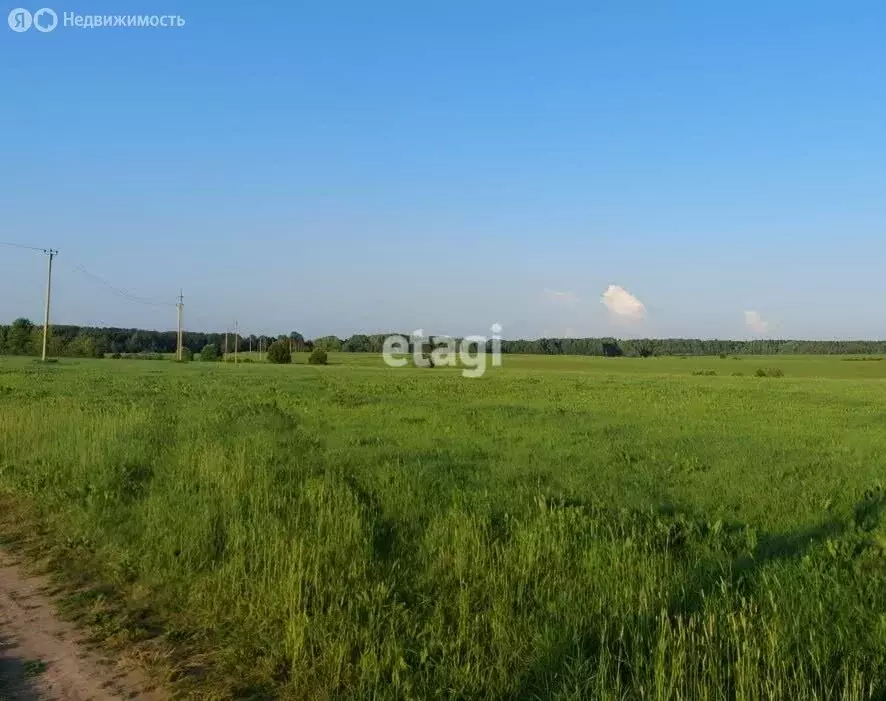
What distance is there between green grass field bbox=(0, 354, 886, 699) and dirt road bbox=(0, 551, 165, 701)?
0.28 meters

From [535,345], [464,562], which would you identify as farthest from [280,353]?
[464,562]

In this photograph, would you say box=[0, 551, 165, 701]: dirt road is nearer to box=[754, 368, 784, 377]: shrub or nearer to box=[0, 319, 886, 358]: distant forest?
box=[754, 368, 784, 377]: shrub

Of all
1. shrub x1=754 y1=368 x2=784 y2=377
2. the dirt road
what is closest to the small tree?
shrub x1=754 y1=368 x2=784 y2=377

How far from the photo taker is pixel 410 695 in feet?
13.9

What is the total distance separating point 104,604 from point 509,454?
8.83 meters

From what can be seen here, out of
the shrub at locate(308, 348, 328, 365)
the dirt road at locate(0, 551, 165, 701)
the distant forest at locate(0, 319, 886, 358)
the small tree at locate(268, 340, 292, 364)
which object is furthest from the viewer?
the distant forest at locate(0, 319, 886, 358)

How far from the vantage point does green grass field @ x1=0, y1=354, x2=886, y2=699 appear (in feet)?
14.8

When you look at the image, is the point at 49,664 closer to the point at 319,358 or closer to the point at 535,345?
the point at 319,358

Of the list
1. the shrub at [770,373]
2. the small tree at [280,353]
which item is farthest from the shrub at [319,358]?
the shrub at [770,373]

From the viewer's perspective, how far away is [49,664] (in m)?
4.86

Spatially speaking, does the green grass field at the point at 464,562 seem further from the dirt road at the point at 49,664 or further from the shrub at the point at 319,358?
the shrub at the point at 319,358

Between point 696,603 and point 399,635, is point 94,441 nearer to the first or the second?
point 399,635

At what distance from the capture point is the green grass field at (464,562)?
4500mm

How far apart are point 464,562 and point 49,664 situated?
335 centimetres
